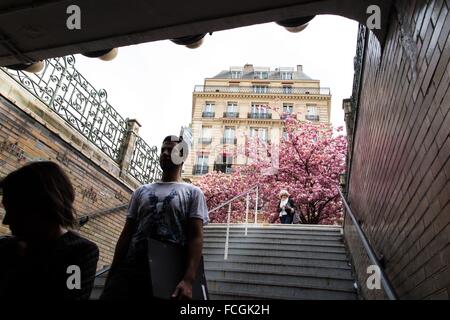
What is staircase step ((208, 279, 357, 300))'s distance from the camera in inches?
156

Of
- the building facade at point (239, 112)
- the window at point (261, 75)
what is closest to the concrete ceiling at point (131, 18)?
the building facade at point (239, 112)

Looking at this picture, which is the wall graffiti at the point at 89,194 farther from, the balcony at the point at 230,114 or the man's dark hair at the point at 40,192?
the balcony at the point at 230,114

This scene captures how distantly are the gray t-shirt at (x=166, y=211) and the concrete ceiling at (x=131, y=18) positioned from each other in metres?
1.60

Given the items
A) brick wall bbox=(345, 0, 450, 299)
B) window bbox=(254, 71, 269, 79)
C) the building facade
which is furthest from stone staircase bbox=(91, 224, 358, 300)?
window bbox=(254, 71, 269, 79)

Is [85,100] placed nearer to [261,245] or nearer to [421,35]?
[261,245]

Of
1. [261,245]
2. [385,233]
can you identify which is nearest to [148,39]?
[385,233]

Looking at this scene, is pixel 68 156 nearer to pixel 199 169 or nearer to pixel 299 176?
pixel 299 176

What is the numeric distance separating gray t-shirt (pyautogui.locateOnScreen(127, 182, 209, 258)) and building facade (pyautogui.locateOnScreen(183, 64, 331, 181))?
1029 inches

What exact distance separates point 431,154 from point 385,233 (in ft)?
4.54

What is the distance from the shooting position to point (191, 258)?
69.1 inches

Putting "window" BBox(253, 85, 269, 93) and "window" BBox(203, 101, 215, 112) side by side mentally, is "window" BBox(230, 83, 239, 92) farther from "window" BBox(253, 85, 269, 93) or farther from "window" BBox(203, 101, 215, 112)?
"window" BBox(203, 101, 215, 112)

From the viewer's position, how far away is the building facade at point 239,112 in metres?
29.2

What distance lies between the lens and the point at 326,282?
4.30m

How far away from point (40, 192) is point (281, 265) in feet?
13.9
